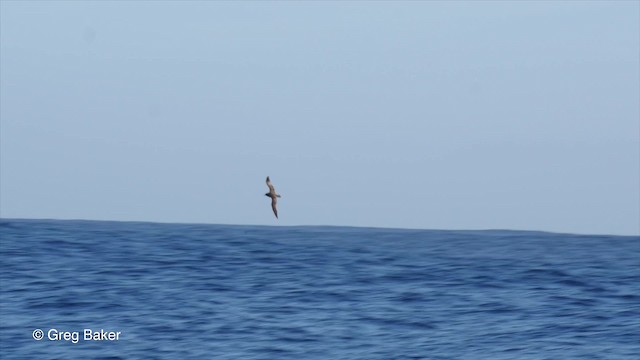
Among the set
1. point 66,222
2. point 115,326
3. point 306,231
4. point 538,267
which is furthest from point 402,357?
point 66,222

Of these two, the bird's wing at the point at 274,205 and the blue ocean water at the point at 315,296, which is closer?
the bird's wing at the point at 274,205

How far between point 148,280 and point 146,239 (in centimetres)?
1443

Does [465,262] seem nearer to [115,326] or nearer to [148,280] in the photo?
[148,280]

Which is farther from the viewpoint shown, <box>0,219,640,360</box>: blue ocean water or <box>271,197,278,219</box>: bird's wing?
<box>0,219,640,360</box>: blue ocean water

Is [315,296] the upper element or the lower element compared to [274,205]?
lower

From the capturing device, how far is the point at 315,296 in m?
37.4

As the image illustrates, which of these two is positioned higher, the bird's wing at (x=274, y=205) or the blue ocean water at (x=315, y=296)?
the bird's wing at (x=274, y=205)

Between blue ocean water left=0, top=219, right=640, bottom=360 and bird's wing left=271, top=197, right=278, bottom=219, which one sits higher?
bird's wing left=271, top=197, right=278, bottom=219

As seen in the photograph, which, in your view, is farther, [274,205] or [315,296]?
[315,296]

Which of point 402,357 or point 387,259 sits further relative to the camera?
point 387,259

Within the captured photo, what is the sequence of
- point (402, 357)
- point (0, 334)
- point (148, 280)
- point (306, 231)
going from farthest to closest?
point (306, 231), point (148, 280), point (0, 334), point (402, 357)

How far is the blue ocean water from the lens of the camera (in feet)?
97.3

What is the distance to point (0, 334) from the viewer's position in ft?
102

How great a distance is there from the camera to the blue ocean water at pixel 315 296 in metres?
29.7
